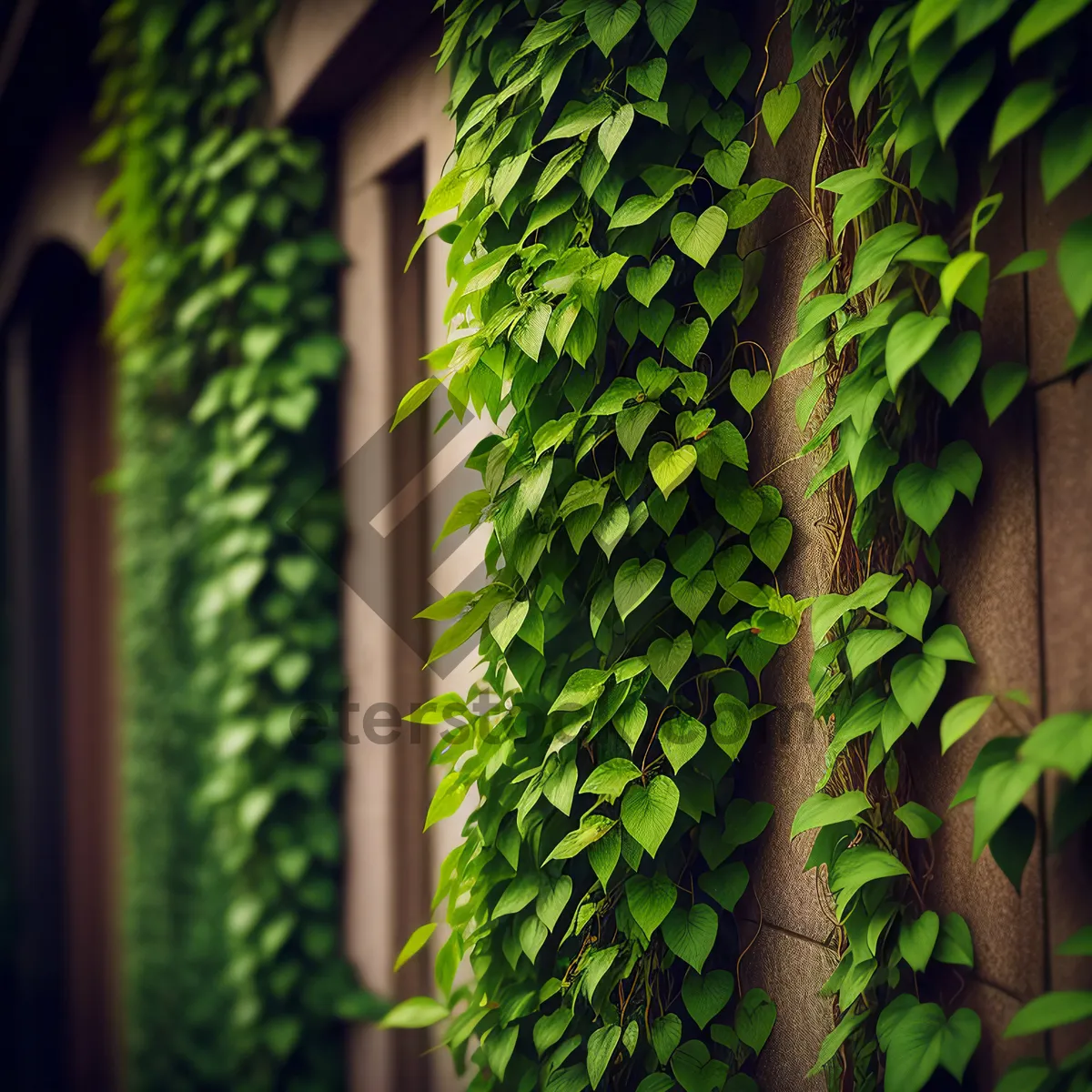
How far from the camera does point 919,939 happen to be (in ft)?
4.52

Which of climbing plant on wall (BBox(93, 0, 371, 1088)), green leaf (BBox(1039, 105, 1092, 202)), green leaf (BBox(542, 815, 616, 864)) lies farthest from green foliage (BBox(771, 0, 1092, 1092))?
climbing plant on wall (BBox(93, 0, 371, 1088))

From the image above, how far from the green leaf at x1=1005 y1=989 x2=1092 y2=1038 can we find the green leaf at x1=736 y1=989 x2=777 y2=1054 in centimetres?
56

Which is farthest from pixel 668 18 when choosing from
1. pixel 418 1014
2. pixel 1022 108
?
pixel 418 1014

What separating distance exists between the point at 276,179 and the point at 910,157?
2.17 metres

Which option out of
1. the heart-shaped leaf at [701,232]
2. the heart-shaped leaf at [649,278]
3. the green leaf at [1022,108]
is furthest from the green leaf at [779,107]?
the green leaf at [1022,108]

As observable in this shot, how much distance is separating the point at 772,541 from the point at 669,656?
244mm

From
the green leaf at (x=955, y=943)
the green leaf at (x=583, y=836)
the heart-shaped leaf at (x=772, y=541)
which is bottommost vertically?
the green leaf at (x=955, y=943)

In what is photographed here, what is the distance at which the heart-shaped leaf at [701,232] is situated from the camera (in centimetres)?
159

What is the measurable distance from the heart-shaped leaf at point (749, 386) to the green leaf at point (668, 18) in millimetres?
509

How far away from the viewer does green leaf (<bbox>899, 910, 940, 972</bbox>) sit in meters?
1.36

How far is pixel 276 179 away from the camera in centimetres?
306

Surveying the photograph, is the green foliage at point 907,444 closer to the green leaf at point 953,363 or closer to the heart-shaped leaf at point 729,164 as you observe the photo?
the green leaf at point 953,363

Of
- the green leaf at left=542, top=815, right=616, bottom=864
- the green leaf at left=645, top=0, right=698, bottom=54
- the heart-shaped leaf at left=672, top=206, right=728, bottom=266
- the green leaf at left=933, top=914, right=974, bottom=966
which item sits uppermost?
the green leaf at left=645, top=0, right=698, bottom=54

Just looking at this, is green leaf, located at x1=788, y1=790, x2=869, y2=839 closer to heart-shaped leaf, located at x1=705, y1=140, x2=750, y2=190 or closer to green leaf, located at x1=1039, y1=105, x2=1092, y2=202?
green leaf, located at x1=1039, y1=105, x2=1092, y2=202
